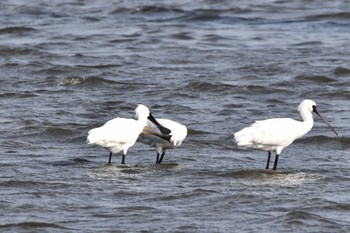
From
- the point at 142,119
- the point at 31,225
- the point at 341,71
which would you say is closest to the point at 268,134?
the point at 142,119

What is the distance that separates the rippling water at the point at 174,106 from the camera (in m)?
10.3

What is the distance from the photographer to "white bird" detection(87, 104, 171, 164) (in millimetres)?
12156

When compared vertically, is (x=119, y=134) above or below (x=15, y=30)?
above

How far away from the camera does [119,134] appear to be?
484 inches

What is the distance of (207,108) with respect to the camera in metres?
16.2

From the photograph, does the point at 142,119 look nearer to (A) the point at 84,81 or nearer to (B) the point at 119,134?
(B) the point at 119,134

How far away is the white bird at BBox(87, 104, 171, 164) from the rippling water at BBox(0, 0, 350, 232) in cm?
24

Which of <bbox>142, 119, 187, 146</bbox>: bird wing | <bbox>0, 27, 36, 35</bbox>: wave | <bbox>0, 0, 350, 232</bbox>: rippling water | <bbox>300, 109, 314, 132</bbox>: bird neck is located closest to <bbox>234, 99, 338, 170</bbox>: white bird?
<bbox>300, 109, 314, 132</bbox>: bird neck

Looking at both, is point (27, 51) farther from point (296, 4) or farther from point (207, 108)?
point (296, 4)

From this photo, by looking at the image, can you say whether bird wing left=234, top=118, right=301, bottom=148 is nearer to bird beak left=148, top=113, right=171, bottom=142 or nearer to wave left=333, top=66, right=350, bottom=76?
bird beak left=148, top=113, right=171, bottom=142

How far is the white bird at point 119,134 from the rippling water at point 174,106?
0.24m

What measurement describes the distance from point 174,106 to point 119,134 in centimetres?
409

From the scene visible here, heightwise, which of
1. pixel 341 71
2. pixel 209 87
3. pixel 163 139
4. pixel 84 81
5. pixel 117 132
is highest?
pixel 117 132

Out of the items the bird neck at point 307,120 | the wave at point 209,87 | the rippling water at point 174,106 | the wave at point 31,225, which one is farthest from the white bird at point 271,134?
the wave at point 209,87
